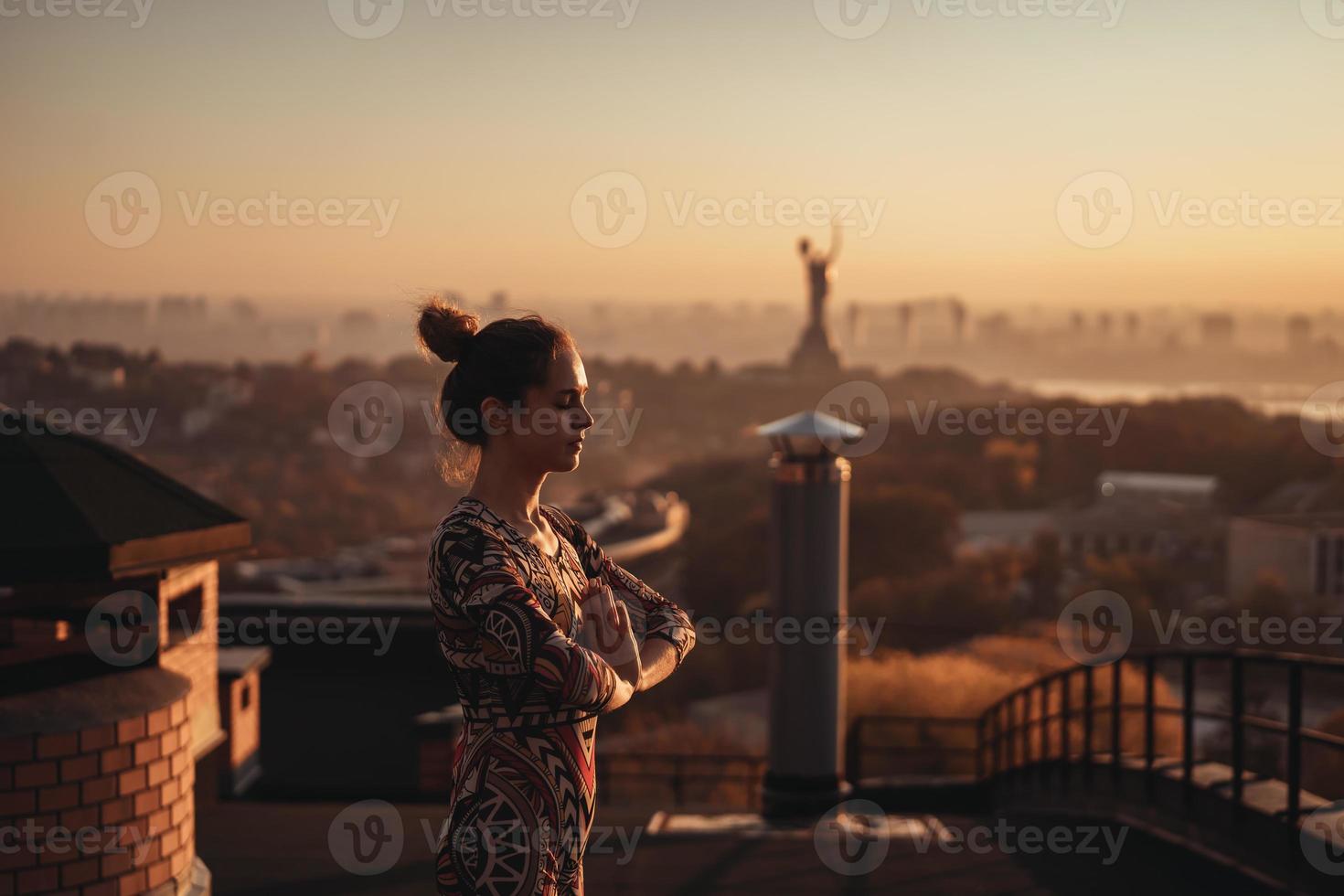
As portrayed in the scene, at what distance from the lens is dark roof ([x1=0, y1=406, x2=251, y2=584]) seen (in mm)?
3270

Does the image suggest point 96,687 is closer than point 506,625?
No

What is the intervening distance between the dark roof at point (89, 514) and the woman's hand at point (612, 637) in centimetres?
198

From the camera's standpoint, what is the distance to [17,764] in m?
3.15

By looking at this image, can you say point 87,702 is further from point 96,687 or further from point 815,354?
point 815,354

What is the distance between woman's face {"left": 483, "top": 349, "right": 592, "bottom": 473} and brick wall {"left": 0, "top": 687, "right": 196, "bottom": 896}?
2013mm

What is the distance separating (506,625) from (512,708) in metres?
0.18

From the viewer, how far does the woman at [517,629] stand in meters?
1.85

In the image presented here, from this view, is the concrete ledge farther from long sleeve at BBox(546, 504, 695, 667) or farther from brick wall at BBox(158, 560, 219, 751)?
brick wall at BBox(158, 560, 219, 751)

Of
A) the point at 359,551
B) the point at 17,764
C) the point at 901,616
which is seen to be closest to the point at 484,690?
the point at 17,764

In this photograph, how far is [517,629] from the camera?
71.4 inches

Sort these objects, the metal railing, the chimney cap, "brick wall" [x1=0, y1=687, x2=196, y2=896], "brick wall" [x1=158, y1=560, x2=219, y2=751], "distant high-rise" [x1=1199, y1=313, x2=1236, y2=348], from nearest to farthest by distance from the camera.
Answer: "brick wall" [x1=0, y1=687, x2=196, y2=896] → the metal railing → the chimney cap → "brick wall" [x1=158, y1=560, x2=219, y2=751] → "distant high-rise" [x1=1199, y1=313, x2=1236, y2=348]

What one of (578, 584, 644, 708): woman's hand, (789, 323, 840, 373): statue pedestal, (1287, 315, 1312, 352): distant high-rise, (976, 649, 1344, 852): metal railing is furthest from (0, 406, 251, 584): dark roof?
(789, 323, 840, 373): statue pedestal

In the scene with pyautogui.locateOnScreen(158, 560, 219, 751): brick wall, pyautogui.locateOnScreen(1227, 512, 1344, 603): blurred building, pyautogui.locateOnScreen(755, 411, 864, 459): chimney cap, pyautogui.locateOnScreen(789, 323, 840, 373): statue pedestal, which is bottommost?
pyautogui.locateOnScreen(1227, 512, 1344, 603): blurred building

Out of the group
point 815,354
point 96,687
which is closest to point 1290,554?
point 815,354
